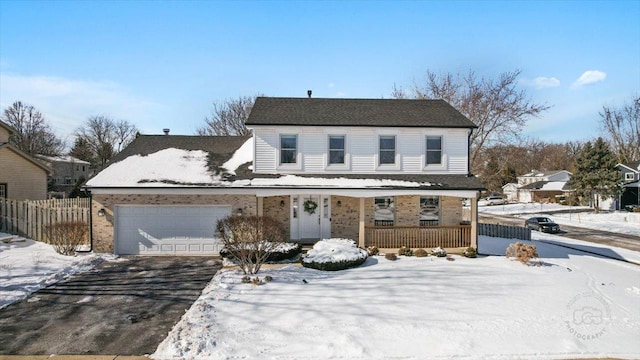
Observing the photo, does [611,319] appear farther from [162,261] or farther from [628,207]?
[628,207]

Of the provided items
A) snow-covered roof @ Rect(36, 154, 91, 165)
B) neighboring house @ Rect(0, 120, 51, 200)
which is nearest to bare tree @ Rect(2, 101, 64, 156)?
snow-covered roof @ Rect(36, 154, 91, 165)

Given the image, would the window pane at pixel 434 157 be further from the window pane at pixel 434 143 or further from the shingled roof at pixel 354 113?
the shingled roof at pixel 354 113

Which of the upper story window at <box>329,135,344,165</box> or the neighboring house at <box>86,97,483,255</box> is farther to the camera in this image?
→ the upper story window at <box>329,135,344,165</box>

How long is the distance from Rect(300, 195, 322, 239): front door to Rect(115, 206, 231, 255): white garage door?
3.28 m

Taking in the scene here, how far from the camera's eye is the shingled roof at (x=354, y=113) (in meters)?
16.9

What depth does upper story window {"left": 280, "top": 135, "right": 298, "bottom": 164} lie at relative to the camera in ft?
55.2

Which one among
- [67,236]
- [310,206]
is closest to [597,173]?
[310,206]

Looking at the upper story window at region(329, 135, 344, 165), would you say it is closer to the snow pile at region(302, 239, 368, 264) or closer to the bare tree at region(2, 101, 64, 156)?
the snow pile at region(302, 239, 368, 264)

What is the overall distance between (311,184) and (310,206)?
58.5 inches

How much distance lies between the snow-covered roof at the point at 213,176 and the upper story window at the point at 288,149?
0.80 meters

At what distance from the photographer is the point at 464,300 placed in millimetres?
10227

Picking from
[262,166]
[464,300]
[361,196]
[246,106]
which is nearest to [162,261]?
[262,166]

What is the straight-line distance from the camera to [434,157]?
56.4 ft

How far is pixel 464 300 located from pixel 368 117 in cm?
972
